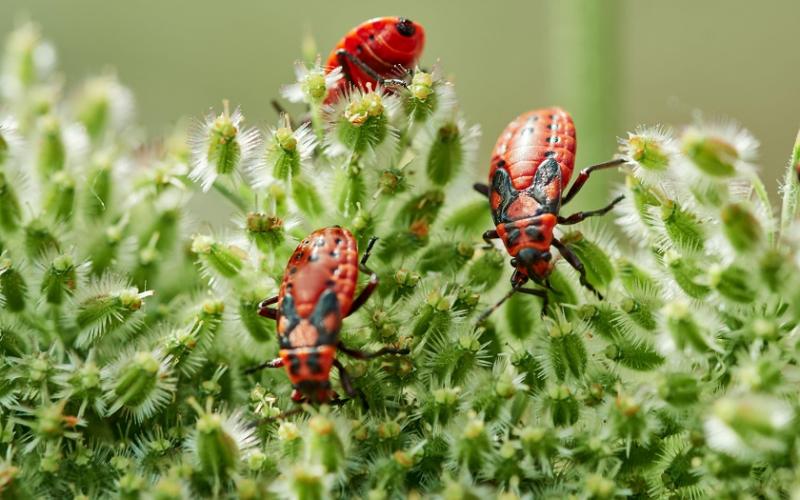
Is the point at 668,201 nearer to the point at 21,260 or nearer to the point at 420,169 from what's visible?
the point at 420,169

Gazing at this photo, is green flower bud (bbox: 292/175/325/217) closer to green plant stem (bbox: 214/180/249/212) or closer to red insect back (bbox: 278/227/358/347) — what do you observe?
green plant stem (bbox: 214/180/249/212)

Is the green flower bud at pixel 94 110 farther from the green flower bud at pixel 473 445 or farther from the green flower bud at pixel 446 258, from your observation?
the green flower bud at pixel 473 445

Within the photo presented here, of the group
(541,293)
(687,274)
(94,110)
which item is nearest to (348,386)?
(541,293)

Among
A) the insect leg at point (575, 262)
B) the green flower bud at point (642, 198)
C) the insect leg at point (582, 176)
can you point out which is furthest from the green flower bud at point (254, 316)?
the green flower bud at point (642, 198)

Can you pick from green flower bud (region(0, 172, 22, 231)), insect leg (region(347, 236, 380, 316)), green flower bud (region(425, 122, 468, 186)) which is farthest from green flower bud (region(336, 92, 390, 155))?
green flower bud (region(0, 172, 22, 231))

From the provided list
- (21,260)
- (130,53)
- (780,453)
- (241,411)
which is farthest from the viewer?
(130,53)

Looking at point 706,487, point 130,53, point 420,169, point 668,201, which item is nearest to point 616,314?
point 668,201

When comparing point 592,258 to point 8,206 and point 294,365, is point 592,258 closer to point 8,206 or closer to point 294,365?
point 294,365
